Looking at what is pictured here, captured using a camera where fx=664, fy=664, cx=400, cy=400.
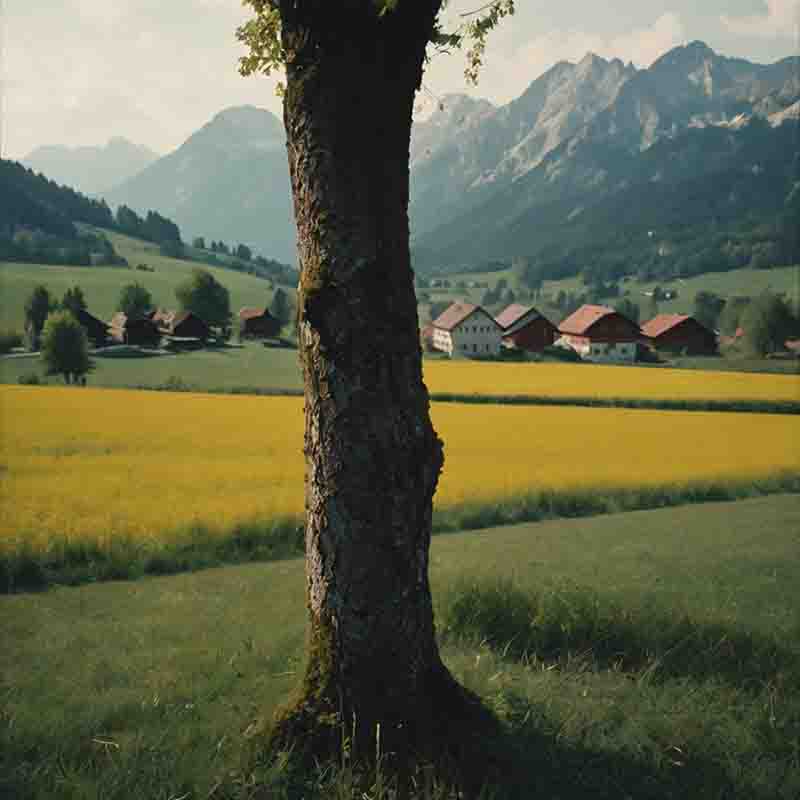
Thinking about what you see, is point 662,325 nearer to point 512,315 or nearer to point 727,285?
point 512,315

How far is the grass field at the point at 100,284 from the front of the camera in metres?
106

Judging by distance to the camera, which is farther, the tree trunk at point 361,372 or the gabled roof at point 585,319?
the gabled roof at point 585,319

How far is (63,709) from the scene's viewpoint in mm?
5055

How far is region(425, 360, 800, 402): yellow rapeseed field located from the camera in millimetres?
39281

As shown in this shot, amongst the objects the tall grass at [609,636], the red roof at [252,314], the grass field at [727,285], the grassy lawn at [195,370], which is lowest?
the tall grass at [609,636]

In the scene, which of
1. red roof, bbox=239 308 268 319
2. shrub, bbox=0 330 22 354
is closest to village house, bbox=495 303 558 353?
red roof, bbox=239 308 268 319

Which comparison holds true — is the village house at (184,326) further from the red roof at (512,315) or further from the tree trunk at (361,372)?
the tree trunk at (361,372)

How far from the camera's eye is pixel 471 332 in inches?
3548

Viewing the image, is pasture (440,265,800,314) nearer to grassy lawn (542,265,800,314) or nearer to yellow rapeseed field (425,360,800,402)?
grassy lawn (542,265,800,314)

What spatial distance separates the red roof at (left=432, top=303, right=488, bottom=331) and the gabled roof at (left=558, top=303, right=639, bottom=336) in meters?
13.7

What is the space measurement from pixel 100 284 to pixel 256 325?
1710 inches

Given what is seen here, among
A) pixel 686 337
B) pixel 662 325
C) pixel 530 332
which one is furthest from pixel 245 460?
pixel 662 325

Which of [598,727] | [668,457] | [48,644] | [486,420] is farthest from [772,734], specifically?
[486,420]

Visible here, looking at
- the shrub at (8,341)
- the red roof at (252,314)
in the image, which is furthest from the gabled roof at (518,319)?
the shrub at (8,341)
